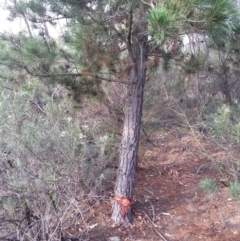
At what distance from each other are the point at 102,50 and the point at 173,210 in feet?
6.10

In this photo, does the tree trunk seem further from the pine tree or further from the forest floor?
the forest floor

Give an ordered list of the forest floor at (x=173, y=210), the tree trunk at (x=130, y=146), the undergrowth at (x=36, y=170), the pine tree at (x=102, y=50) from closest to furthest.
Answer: the undergrowth at (x=36, y=170), the pine tree at (x=102, y=50), the forest floor at (x=173, y=210), the tree trunk at (x=130, y=146)

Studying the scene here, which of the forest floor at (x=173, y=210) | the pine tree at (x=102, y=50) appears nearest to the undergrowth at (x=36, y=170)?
the forest floor at (x=173, y=210)

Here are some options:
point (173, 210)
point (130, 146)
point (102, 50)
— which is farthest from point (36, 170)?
point (173, 210)

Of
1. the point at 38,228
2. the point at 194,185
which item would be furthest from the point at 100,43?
the point at 194,185

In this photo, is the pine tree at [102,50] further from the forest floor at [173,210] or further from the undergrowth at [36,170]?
the undergrowth at [36,170]

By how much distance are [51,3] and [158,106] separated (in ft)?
8.10

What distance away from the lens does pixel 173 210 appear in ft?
12.5

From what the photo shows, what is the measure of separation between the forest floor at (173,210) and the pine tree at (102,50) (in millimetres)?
220

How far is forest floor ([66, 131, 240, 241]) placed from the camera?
3.33 metres

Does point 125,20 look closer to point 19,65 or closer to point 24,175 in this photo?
point 19,65

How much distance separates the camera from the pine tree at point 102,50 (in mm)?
3029

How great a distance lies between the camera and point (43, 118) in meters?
3.37

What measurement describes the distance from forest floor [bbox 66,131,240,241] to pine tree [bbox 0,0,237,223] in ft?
0.72
